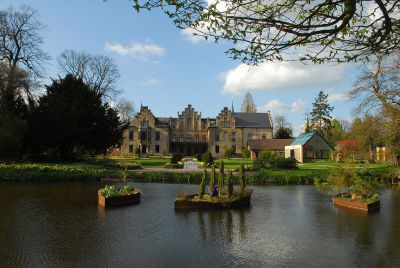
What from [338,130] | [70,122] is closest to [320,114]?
[338,130]

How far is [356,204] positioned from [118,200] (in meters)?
9.71

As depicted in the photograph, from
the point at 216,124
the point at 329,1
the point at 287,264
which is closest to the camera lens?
the point at 329,1

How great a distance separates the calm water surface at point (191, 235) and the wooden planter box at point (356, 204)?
443mm

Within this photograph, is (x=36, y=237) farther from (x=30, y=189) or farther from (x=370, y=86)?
(x=370, y=86)

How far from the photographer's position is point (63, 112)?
1483 inches

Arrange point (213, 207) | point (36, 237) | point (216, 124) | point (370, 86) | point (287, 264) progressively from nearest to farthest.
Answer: point (287, 264) < point (36, 237) < point (213, 207) < point (370, 86) < point (216, 124)

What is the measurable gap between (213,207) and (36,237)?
6832 mm

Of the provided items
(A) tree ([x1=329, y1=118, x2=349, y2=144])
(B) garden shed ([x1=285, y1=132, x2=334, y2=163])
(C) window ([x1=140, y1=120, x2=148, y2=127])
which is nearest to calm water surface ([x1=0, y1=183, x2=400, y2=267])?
(B) garden shed ([x1=285, y1=132, x2=334, y2=163])

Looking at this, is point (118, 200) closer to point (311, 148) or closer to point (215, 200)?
point (215, 200)

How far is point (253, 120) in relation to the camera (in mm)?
81000

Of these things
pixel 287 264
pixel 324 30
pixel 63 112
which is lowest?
pixel 287 264

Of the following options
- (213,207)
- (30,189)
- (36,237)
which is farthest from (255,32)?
(30,189)

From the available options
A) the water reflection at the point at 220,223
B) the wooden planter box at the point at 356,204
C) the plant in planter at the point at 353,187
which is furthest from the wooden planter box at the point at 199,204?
the plant in planter at the point at 353,187

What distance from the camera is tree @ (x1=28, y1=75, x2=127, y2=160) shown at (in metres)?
37.6
